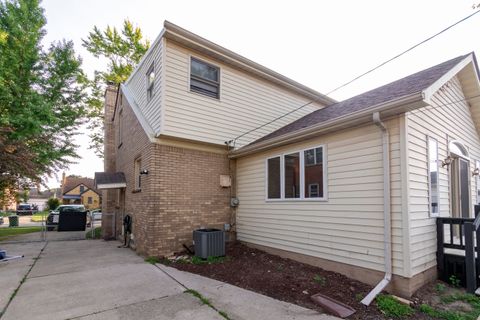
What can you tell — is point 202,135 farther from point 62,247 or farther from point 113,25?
point 113,25

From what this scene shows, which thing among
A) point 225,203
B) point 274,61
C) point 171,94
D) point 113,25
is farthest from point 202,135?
point 113,25

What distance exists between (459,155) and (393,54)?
11.5 ft

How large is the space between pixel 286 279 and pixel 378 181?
2547 mm

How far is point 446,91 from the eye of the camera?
6102 millimetres

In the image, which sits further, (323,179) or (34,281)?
(323,179)

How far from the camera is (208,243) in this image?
22.0 feet

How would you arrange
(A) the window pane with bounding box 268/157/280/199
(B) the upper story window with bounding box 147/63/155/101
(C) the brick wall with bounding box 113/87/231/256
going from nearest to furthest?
1. (C) the brick wall with bounding box 113/87/231/256
2. (A) the window pane with bounding box 268/157/280/199
3. (B) the upper story window with bounding box 147/63/155/101

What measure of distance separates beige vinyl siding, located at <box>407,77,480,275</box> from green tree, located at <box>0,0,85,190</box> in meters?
12.9

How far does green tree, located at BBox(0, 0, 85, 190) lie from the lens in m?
11.1

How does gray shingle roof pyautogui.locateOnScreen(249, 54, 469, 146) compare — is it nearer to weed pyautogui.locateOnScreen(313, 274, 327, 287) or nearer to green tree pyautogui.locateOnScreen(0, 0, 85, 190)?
weed pyautogui.locateOnScreen(313, 274, 327, 287)

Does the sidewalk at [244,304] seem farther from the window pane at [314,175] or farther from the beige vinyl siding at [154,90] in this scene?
the beige vinyl siding at [154,90]

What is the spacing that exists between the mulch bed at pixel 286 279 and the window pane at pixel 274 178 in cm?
162

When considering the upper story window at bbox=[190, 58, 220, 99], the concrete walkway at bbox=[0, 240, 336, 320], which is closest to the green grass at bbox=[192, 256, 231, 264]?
the concrete walkway at bbox=[0, 240, 336, 320]

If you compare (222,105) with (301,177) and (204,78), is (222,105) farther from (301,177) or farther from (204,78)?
(301,177)
